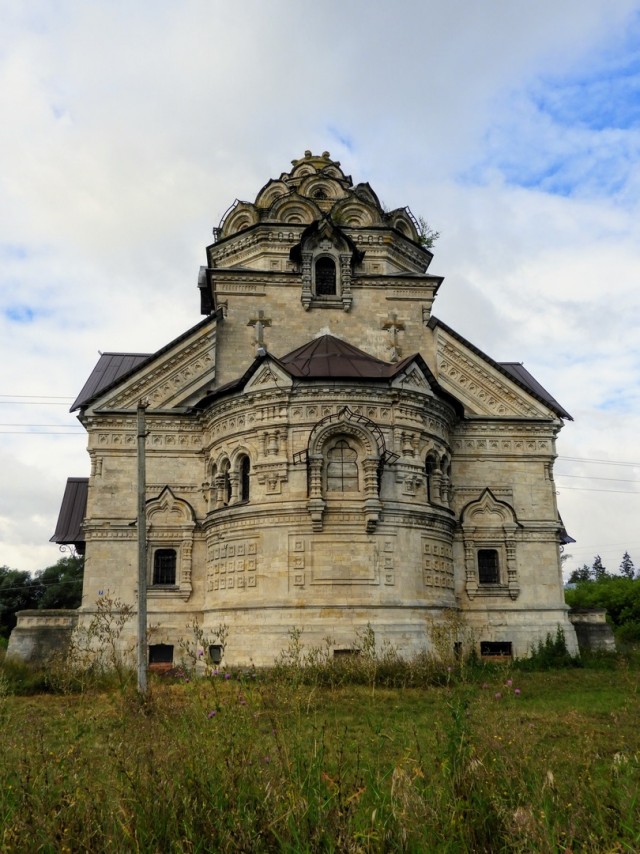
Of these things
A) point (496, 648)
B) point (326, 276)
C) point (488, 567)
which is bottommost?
point (496, 648)

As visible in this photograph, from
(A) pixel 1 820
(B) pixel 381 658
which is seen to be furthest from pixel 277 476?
(A) pixel 1 820

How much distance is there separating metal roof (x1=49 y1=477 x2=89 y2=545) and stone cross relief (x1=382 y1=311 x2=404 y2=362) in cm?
1217

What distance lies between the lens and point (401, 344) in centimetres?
2238

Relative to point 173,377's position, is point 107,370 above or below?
above

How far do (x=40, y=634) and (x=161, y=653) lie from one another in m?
3.49

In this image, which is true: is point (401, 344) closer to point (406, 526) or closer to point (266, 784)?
point (406, 526)

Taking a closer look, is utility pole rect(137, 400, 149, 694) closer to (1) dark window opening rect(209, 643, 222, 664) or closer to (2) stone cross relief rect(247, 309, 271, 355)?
(1) dark window opening rect(209, 643, 222, 664)

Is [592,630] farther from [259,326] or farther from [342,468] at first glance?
[259,326]

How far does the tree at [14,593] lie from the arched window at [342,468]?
42123mm

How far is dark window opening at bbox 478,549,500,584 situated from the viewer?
821 inches

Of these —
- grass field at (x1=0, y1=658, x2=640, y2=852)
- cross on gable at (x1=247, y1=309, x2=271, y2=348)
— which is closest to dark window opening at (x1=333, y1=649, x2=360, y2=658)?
cross on gable at (x1=247, y1=309, x2=271, y2=348)

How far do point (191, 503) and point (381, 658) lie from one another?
25.4ft

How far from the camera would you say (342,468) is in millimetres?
18094

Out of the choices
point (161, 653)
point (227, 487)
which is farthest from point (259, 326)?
point (161, 653)
